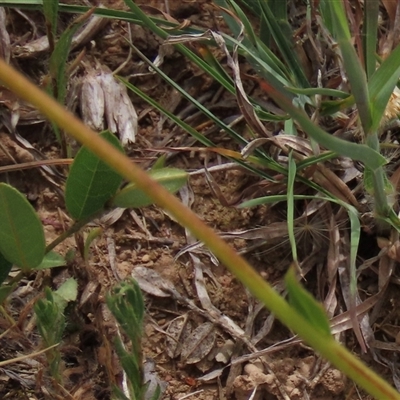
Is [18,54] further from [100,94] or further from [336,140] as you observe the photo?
[336,140]

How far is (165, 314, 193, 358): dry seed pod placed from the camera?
1317 millimetres

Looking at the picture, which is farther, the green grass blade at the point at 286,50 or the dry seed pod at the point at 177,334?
the green grass blade at the point at 286,50

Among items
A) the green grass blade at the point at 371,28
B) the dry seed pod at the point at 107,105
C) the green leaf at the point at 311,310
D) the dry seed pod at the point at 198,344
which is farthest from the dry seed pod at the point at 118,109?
the green leaf at the point at 311,310

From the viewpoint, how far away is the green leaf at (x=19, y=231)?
0.97 m

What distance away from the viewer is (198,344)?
1.32m

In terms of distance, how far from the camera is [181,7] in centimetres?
175

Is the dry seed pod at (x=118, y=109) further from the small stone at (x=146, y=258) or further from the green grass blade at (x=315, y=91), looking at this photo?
the green grass blade at (x=315, y=91)

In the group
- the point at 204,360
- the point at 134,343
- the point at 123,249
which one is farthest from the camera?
the point at 123,249

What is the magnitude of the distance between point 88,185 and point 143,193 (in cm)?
9

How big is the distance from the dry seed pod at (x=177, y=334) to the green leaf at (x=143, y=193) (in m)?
0.39

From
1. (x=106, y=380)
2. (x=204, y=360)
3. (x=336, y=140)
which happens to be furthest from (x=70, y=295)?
(x=336, y=140)

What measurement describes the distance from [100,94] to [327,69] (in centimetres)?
56

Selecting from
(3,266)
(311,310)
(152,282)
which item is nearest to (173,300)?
(152,282)

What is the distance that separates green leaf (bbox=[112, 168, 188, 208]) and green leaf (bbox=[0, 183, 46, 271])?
0.45 feet
